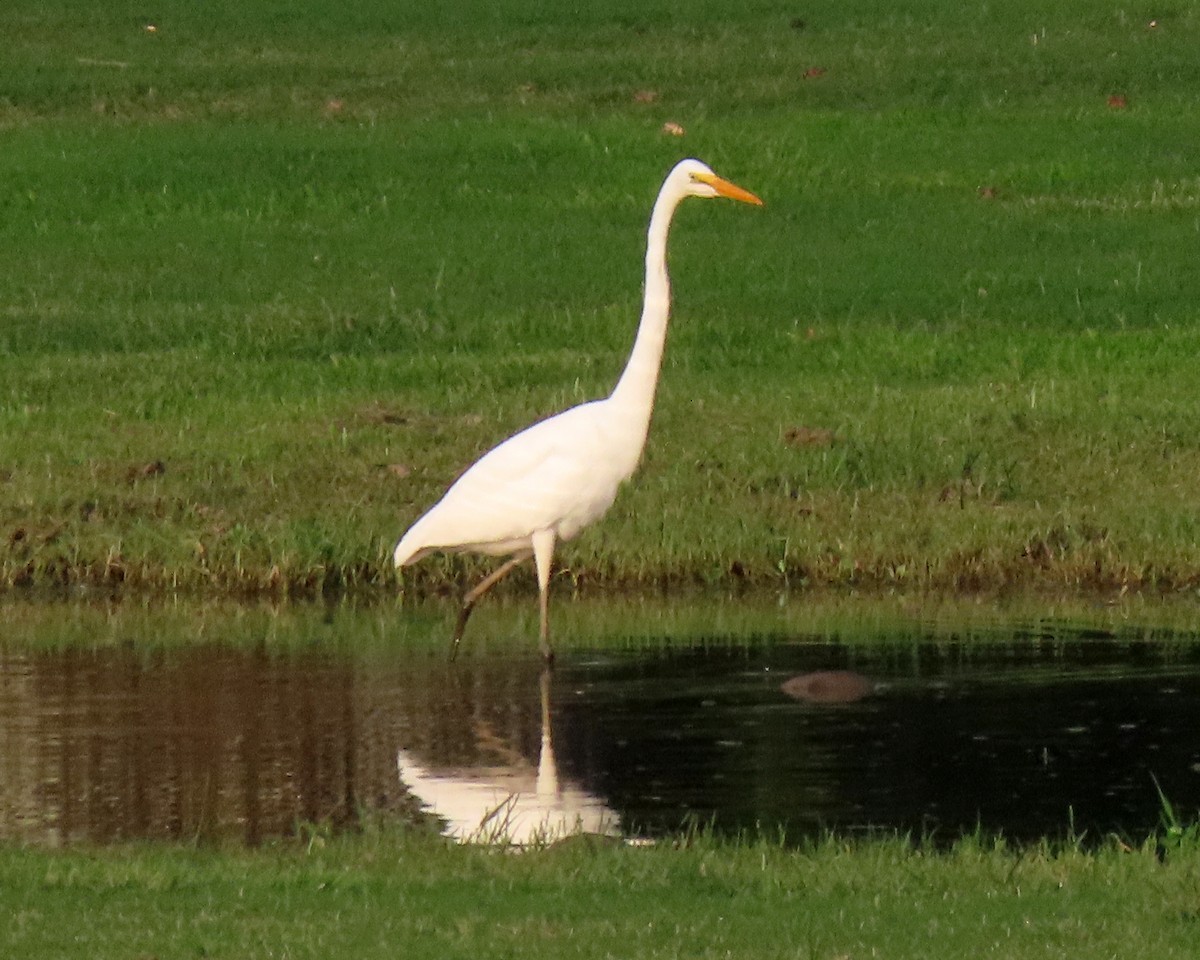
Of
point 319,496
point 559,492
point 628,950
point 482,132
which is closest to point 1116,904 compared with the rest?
point 628,950

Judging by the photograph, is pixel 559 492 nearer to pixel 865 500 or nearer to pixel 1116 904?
pixel 865 500

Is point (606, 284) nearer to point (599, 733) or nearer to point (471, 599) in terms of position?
point (471, 599)

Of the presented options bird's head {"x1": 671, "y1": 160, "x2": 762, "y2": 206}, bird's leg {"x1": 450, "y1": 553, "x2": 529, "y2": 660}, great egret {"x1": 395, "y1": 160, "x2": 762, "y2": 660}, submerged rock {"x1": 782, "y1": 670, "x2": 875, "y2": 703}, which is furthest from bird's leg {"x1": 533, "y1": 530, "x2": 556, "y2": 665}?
bird's head {"x1": 671, "y1": 160, "x2": 762, "y2": 206}

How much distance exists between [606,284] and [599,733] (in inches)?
376

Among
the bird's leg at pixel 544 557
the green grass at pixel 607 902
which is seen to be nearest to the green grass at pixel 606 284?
the bird's leg at pixel 544 557

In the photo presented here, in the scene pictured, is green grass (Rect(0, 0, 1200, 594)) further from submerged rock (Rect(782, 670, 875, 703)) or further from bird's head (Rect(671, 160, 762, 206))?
submerged rock (Rect(782, 670, 875, 703))

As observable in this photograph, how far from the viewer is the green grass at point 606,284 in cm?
1226

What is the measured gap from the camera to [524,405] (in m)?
14.5

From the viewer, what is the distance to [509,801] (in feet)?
27.3

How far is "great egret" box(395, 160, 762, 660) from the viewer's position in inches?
422

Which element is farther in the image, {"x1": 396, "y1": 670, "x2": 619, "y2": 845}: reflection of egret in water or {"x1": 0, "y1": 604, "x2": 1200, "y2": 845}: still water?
{"x1": 0, "y1": 604, "x2": 1200, "y2": 845}: still water

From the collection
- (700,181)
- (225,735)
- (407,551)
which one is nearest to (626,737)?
(225,735)

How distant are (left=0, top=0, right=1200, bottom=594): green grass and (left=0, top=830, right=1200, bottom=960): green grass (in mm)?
4725

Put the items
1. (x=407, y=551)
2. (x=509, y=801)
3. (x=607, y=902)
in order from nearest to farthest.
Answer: (x=607, y=902), (x=509, y=801), (x=407, y=551)
